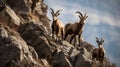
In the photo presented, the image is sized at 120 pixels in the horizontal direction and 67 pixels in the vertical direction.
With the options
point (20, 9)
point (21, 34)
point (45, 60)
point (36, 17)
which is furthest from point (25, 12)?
point (45, 60)

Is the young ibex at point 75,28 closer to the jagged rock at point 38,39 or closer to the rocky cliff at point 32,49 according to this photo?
the rocky cliff at point 32,49

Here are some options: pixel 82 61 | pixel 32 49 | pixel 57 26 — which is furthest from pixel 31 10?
pixel 32 49

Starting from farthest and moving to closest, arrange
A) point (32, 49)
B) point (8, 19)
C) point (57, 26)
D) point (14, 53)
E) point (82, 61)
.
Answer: point (57, 26) < point (8, 19) < point (82, 61) < point (32, 49) < point (14, 53)

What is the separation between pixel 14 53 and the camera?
31312mm

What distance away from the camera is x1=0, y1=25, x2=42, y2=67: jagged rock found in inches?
1217

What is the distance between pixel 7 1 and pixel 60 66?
54.2ft

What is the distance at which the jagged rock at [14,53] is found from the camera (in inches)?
1217

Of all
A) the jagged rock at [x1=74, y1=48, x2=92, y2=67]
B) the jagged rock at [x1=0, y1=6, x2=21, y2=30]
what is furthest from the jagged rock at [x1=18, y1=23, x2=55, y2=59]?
the jagged rock at [x1=74, y1=48, x2=92, y2=67]

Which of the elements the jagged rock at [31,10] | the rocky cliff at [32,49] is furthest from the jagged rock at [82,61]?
the jagged rock at [31,10]

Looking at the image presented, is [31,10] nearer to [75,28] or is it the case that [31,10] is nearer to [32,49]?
[75,28]

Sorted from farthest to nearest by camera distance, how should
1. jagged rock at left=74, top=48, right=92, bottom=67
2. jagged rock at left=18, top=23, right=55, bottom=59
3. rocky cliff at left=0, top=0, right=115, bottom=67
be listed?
jagged rock at left=74, top=48, right=92, bottom=67, jagged rock at left=18, top=23, right=55, bottom=59, rocky cliff at left=0, top=0, right=115, bottom=67

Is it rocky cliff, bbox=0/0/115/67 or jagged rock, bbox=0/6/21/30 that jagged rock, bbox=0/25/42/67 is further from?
jagged rock, bbox=0/6/21/30

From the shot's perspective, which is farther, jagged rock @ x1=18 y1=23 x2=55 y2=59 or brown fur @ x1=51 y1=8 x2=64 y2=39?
brown fur @ x1=51 y1=8 x2=64 y2=39

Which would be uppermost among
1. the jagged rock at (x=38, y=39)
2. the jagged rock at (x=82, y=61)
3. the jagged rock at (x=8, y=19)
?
the jagged rock at (x=8, y=19)
